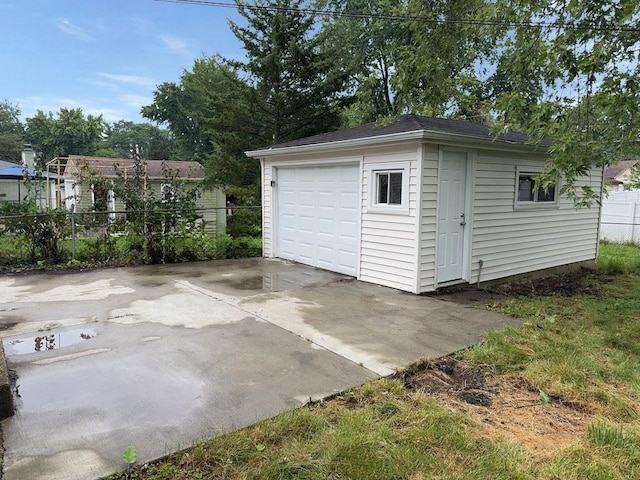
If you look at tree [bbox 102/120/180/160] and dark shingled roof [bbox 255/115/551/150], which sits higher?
tree [bbox 102/120/180/160]

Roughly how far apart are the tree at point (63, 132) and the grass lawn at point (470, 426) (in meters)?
39.8

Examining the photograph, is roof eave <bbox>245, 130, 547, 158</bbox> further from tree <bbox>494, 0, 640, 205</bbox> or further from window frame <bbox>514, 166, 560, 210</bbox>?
tree <bbox>494, 0, 640, 205</bbox>

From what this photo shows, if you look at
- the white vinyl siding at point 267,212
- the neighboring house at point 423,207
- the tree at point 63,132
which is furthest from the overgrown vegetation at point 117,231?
the tree at point 63,132

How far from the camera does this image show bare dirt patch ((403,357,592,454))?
2646 mm

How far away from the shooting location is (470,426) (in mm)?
2711

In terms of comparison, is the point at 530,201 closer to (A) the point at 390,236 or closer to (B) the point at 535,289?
(B) the point at 535,289

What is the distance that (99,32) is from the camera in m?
12.7

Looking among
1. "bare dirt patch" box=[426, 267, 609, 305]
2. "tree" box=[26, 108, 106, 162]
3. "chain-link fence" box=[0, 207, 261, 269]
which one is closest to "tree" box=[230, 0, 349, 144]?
"chain-link fence" box=[0, 207, 261, 269]

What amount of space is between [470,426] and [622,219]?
12.7 meters

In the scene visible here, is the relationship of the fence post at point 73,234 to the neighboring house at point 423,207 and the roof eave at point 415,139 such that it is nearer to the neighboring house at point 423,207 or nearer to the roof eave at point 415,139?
the neighboring house at point 423,207

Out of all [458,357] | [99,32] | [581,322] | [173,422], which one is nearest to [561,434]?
[458,357]

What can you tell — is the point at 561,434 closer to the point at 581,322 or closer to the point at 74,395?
the point at 581,322

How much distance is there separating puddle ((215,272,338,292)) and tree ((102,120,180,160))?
32121mm

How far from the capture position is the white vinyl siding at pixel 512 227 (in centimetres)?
675
